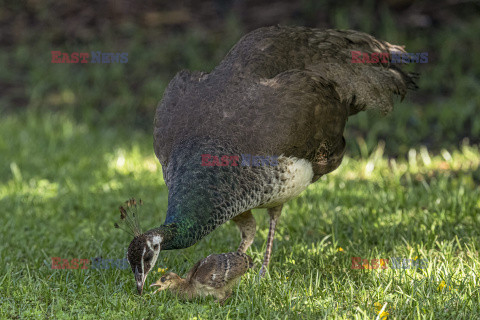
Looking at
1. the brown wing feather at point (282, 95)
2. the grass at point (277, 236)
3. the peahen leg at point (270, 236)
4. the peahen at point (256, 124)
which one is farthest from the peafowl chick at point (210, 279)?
the brown wing feather at point (282, 95)

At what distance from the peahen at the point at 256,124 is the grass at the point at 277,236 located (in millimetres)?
400

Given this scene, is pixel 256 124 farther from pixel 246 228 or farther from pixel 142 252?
pixel 142 252

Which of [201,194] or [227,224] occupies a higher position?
[201,194]

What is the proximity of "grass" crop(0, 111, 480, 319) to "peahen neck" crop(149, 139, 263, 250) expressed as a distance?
0.44 meters

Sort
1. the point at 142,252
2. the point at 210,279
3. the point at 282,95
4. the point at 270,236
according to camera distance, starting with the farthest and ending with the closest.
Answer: the point at 270,236 → the point at 282,95 → the point at 210,279 → the point at 142,252

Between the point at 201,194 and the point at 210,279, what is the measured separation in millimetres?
516

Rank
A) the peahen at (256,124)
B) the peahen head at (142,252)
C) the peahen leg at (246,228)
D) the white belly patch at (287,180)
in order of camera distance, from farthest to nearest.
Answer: the peahen leg at (246,228) → the white belly patch at (287,180) → the peahen at (256,124) → the peahen head at (142,252)

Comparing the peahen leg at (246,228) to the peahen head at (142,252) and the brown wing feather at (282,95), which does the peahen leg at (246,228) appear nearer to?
the brown wing feather at (282,95)

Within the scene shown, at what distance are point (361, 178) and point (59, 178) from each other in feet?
10.2

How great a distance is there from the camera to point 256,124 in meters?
4.54

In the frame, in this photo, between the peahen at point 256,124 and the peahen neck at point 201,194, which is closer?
the peahen neck at point 201,194

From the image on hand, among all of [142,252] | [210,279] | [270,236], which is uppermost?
[142,252]

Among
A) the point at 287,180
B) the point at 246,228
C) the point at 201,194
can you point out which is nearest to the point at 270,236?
the point at 246,228

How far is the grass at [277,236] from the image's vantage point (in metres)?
4.05
